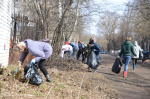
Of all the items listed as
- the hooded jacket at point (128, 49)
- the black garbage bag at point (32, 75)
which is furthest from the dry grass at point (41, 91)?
the hooded jacket at point (128, 49)

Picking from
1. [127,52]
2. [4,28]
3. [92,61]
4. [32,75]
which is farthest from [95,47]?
[32,75]

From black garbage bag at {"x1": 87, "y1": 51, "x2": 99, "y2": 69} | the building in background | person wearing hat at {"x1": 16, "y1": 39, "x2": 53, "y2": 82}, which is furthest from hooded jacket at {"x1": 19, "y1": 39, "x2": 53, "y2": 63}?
black garbage bag at {"x1": 87, "y1": 51, "x2": 99, "y2": 69}

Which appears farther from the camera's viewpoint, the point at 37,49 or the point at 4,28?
the point at 4,28

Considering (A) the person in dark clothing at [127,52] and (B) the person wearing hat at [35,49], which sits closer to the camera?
(B) the person wearing hat at [35,49]

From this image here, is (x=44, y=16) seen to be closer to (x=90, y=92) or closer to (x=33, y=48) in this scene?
(x=33, y=48)

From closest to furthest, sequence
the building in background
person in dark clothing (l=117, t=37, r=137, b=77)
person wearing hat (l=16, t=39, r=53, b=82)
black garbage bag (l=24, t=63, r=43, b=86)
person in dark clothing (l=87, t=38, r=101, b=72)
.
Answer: person wearing hat (l=16, t=39, r=53, b=82), black garbage bag (l=24, t=63, r=43, b=86), the building in background, person in dark clothing (l=117, t=37, r=137, b=77), person in dark clothing (l=87, t=38, r=101, b=72)

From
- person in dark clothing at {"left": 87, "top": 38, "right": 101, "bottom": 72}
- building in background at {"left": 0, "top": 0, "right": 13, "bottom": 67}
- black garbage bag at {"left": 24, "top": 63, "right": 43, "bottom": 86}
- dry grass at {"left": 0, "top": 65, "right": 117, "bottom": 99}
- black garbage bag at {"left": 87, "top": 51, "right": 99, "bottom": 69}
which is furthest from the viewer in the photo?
person in dark clothing at {"left": 87, "top": 38, "right": 101, "bottom": 72}

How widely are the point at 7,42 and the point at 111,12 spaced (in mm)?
6565

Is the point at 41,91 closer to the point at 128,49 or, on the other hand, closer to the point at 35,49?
the point at 35,49

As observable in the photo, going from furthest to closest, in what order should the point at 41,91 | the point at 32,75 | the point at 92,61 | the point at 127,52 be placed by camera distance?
the point at 92,61
the point at 127,52
the point at 32,75
the point at 41,91

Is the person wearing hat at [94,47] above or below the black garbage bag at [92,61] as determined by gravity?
above

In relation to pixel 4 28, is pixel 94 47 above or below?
below

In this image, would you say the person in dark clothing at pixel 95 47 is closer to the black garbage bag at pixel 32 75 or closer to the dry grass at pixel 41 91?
the dry grass at pixel 41 91

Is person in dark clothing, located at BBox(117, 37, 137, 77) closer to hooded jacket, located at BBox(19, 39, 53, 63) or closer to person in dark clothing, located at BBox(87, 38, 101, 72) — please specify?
person in dark clothing, located at BBox(87, 38, 101, 72)
